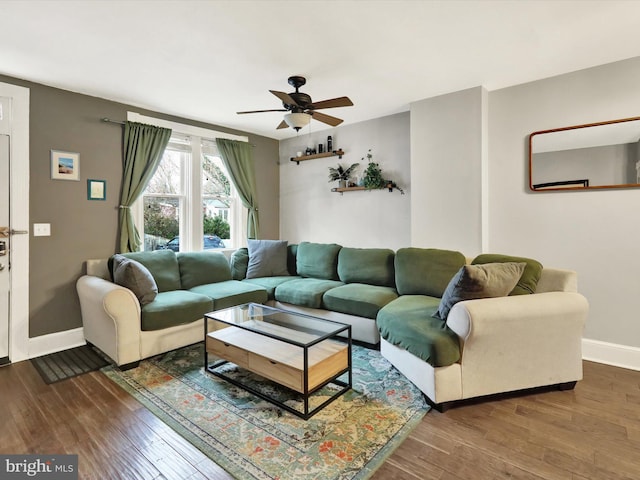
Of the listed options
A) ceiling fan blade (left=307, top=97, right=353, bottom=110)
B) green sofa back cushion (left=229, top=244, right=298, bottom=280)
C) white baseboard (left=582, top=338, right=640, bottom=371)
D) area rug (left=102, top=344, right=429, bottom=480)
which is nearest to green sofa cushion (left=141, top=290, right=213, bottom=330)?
area rug (left=102, top=344, right=429, bottom=480)

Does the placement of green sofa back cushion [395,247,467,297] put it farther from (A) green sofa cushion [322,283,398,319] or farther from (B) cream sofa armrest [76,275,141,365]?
(B) cream sofa armrest [76,275,141,365]

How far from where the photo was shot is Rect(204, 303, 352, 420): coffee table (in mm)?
2115

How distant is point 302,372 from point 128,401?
4.17ft

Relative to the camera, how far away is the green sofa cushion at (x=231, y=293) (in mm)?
3420

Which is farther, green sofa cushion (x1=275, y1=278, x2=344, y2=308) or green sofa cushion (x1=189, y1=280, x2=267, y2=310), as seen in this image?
green sofa cushion (x1=275, y1=278, x2=344, y2=308)

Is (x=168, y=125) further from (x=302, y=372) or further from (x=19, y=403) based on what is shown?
(x=302, y=372)

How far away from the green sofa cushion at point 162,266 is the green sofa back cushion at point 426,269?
2.45 meters

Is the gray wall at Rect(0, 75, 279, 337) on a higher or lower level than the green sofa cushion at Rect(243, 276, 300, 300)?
higher

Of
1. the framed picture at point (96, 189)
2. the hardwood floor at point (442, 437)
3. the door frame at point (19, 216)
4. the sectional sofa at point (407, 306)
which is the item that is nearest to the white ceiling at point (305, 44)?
the door frame at point (19, 216)

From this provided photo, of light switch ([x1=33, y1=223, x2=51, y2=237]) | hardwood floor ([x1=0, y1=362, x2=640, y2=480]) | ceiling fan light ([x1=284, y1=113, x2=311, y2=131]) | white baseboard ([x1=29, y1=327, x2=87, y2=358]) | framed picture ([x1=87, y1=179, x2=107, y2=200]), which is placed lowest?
hardwood floor ([x1=0, y1=362, x2=640, y2=480])

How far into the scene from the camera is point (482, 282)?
2.21 m

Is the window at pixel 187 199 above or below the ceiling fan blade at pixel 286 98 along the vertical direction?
below

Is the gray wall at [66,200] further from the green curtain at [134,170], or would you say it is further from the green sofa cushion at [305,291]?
the green sofa cushion at [305,291]

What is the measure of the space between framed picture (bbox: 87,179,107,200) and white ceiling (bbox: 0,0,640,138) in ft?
3.04
